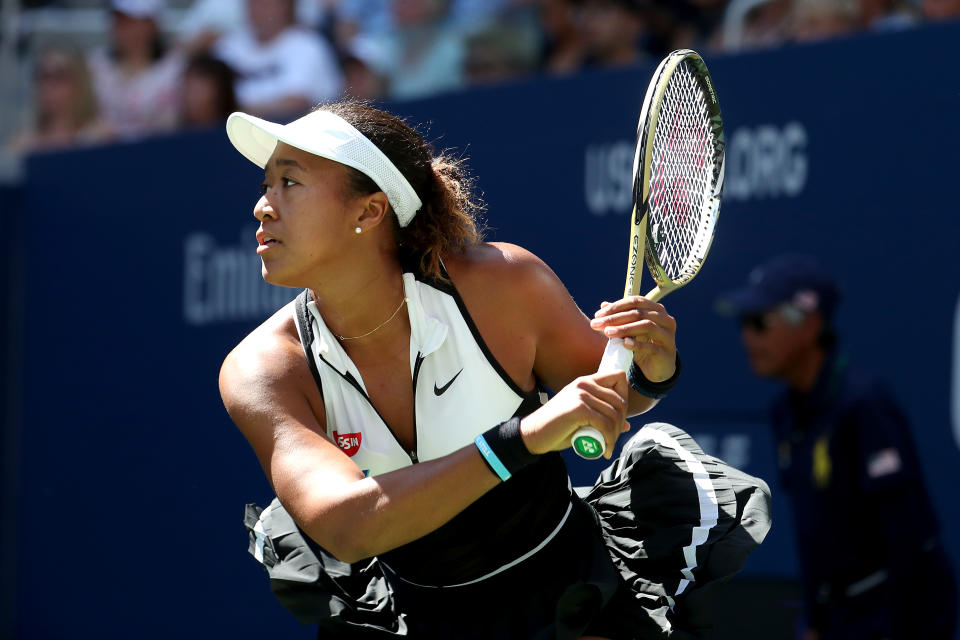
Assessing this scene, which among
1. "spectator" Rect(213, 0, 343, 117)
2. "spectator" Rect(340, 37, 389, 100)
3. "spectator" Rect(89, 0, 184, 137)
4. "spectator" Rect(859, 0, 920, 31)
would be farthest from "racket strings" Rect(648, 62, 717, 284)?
"spectator" Rect(89, 0, 184, 137)

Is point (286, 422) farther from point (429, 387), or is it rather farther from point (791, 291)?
point (791, 291)

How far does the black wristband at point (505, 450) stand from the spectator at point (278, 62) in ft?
14.7

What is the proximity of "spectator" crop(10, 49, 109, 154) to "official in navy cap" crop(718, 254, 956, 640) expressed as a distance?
5.04 m

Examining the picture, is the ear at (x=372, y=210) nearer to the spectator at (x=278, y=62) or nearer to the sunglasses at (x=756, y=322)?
the sunglasses at (x=756, y=322)

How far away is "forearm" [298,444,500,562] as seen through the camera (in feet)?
8.02

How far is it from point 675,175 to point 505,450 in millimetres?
865

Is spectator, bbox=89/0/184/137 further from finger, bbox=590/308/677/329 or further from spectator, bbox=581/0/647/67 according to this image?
finger, bbox=590/308/677/329

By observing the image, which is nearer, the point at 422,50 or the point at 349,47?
the point at 422,50

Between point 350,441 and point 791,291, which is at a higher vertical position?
point 791,291

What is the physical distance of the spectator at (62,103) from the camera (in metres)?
8.09

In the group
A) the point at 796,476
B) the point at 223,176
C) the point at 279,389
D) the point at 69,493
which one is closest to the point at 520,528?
the point at 279,389

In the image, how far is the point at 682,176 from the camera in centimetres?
299

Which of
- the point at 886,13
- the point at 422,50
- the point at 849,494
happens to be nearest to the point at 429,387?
the point at 849,494

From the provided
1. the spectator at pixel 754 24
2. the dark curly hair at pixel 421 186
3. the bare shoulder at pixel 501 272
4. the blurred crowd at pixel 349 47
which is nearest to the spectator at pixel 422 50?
the blurred crowd at pixel 349 47
